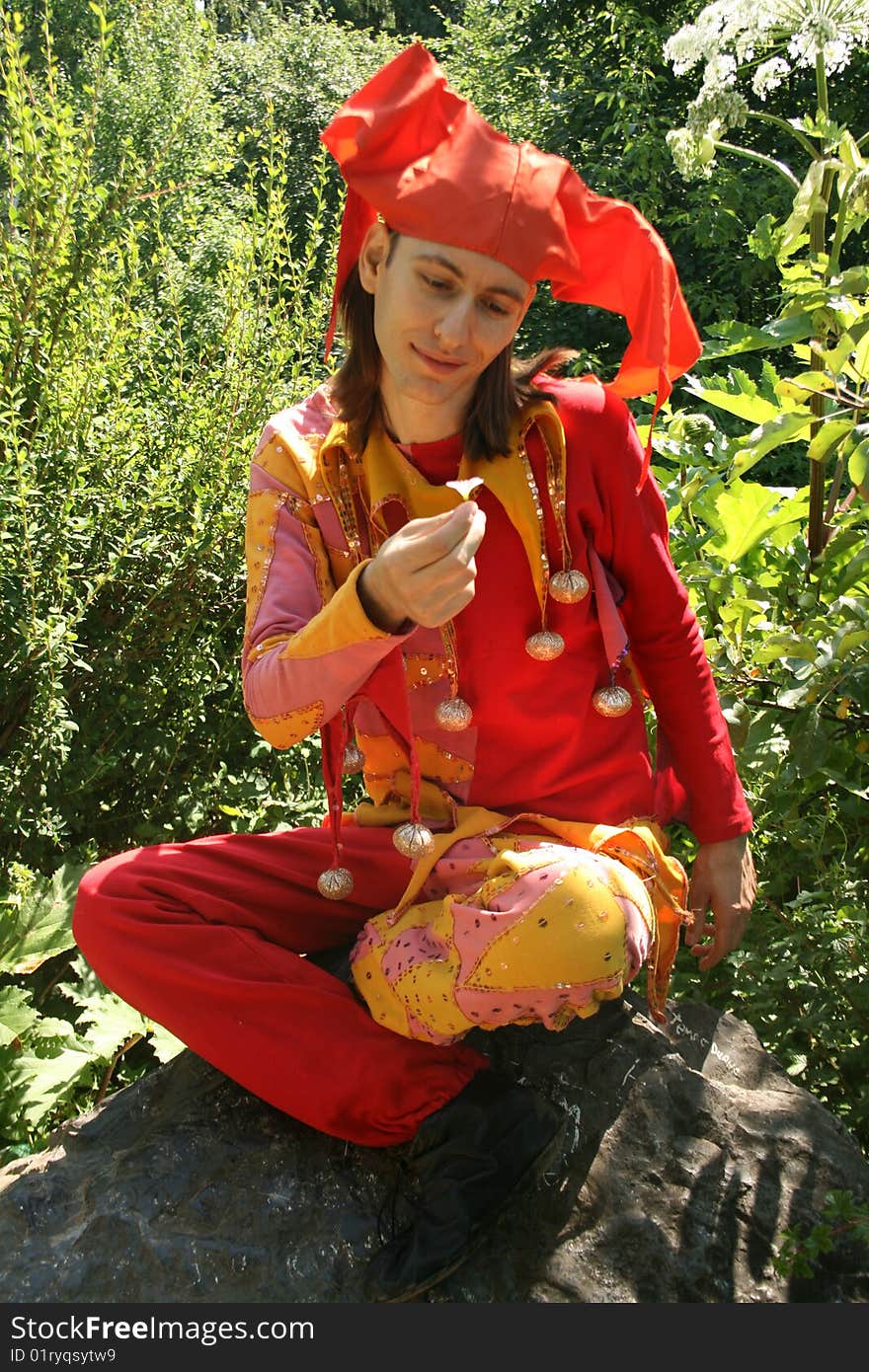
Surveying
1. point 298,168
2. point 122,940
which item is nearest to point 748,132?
point 298,168

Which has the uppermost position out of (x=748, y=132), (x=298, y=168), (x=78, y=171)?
(x=78, y=171)

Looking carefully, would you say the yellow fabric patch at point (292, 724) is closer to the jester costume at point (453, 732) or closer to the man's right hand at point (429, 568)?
the jester costume at point (453, 732)

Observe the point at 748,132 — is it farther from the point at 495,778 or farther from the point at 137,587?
the point at 495,778

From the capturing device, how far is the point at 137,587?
3188 mm

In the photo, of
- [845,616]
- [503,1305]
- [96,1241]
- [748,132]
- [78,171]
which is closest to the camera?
[503,1305]

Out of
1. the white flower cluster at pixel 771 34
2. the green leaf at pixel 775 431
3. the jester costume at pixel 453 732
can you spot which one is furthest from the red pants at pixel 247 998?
the white flower cluster at pixel 771 34

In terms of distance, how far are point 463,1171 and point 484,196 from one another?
1.33 meters

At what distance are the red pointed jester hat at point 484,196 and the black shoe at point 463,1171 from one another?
1.02 meters

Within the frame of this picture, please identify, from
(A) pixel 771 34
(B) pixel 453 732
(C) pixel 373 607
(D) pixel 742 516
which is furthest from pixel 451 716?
(A) pixel 771 34

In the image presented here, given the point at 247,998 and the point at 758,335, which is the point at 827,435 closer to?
the point at 758,335

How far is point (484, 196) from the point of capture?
180cm

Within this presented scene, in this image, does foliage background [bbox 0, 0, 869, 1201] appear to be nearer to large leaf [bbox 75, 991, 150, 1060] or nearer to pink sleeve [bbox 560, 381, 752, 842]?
large leaf [bbox 75, 991, 150, 1060]

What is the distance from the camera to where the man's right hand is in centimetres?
158

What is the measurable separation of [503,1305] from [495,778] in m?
0.74
